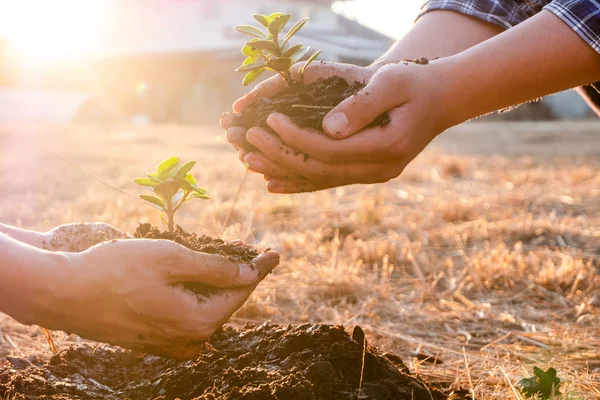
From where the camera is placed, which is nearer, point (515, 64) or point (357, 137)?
point (357, 137)

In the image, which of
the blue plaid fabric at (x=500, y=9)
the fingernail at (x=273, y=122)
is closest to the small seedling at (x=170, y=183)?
the fingernail at (x=273, y=122)

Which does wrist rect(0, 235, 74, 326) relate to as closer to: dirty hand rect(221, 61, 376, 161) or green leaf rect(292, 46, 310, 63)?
dirty hand rect(221, 61, 376, 161)

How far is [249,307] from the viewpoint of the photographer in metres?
2.63

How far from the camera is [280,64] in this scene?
6.37 feet

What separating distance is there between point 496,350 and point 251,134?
1.25 meters

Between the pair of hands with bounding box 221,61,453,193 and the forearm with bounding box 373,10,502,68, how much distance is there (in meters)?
0.66

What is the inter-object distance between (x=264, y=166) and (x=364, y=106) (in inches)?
13.8

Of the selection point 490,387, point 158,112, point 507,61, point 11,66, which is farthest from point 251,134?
point 11,66

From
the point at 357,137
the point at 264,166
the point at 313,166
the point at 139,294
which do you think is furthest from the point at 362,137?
the point at 139,294

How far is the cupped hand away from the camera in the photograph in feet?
5.49

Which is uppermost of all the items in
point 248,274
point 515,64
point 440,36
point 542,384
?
point 440,36

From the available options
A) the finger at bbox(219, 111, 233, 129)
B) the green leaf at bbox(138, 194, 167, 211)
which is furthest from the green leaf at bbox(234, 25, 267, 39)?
the green leaf at bbox(138, 194, 167, 211)

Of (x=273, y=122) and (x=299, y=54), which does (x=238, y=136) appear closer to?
(x=273, y=122)

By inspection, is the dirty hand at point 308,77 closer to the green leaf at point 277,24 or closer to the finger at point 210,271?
the green leaf at point 277,24
